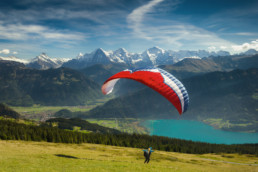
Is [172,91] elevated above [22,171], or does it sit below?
above

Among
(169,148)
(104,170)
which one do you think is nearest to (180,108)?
(104,170)

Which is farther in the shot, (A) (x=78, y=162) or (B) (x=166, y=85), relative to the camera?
(B) (x=166, y=85)

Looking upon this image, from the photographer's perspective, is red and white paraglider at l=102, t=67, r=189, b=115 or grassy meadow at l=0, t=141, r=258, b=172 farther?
red and white paraglider at l=102, t=67, r=189, b=115

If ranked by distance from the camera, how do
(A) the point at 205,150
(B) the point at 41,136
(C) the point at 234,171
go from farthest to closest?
1. (A) the point at 205,150
2. (B) the point at 41,136
3. (C) the point at 234,171

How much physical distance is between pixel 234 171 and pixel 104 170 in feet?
109

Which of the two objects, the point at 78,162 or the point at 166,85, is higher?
the point at 166,85

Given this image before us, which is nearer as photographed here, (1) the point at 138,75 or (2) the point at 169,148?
(1) the point at 138,75

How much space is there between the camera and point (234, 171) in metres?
40.2

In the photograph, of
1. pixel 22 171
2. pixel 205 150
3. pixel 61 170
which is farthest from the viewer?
pixel 205 150

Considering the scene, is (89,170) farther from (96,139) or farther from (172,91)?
(96,139)

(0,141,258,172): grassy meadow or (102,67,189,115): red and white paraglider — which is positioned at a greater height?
(102,67,189,115): red and white paraglider

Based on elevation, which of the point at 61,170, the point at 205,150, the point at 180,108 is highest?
the point at 180,108

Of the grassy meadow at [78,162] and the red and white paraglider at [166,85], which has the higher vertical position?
the red and white paraglider at [166,85]

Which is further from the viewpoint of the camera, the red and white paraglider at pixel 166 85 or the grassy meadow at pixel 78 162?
the red and white paraglider at pixel 166 85
